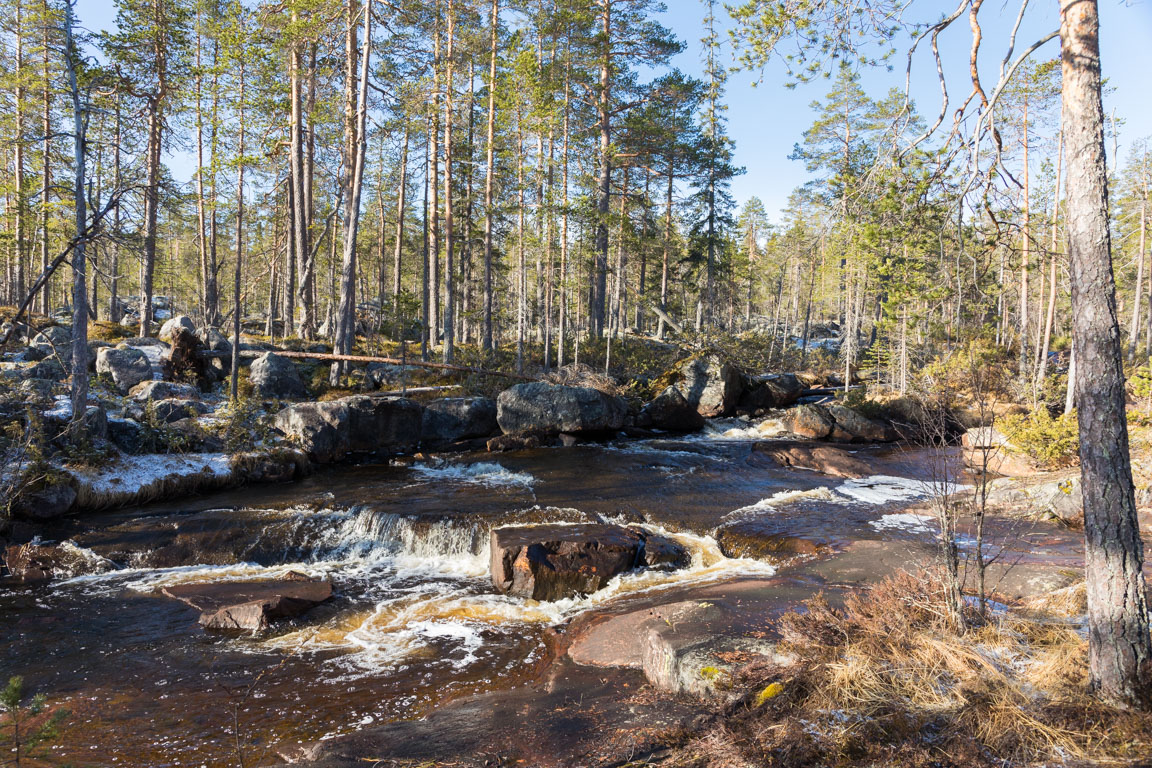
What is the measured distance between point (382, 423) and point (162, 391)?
18.9 ft

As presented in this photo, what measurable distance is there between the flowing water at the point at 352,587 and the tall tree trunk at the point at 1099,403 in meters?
1.82

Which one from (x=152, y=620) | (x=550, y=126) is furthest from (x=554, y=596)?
(x=550, y=126)

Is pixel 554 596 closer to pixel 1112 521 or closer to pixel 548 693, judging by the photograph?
pixel 548 693

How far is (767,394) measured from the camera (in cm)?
2384

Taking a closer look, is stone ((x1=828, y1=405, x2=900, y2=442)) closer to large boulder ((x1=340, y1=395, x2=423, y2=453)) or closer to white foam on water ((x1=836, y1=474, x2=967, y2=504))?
white foam on water ((x1=836, y1=474, x2=967, y2=504))

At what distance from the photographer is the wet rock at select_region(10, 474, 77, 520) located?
1039cm

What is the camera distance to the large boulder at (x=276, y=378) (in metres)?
17.9

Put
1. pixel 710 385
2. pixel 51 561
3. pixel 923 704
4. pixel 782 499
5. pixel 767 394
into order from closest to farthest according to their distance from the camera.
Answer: pixel 923 704 → pixel 51 561 → pixel 782 499 → pixel 710 385 → pixel 767 394

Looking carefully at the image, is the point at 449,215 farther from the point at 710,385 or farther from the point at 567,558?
the point at 567,558

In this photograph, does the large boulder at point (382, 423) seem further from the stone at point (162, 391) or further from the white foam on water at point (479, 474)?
the stone at point (162, 391)

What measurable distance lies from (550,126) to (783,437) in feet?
45.3

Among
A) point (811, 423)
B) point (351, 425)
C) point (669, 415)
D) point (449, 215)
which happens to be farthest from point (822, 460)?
point (449, 215)

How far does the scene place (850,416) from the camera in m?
20.3

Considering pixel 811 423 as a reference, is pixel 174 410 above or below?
above
